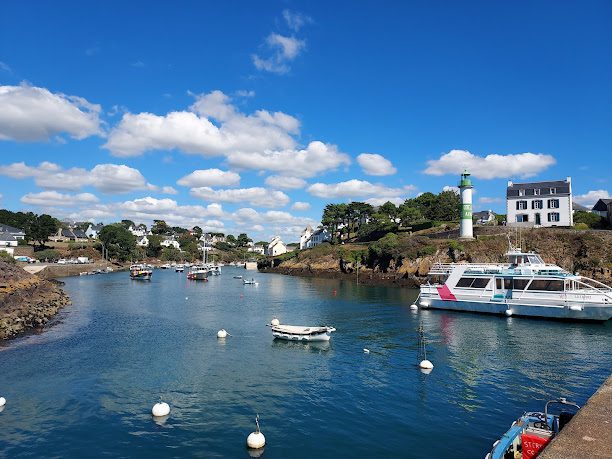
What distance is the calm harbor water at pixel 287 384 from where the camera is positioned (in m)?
20.3

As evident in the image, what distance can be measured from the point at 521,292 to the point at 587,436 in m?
43.9

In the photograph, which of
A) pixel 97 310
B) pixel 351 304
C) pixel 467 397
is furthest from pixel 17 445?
pixel 351 304

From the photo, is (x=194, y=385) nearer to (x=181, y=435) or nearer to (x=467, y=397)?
(x=181, y=435)

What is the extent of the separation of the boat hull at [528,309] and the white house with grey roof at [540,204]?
4519 centimetres

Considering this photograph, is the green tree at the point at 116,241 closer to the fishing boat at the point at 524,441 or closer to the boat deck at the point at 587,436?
the fishing boat at the point at 524,441

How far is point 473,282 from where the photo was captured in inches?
2282

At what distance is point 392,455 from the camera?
1891 cm

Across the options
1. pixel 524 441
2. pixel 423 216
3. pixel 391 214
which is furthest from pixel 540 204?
pixel 524 441

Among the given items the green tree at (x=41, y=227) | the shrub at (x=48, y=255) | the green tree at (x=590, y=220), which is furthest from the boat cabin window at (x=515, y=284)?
the green tree at (x=41, y=227)

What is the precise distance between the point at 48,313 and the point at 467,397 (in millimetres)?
52542

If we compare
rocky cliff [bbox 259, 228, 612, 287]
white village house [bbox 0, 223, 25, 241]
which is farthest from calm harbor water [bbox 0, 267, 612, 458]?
white village house [bbox 0, 223, 25, 241]

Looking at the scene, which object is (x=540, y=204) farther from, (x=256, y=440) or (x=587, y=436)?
(x=256, y=440)

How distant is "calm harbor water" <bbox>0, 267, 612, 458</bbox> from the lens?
20.3 m

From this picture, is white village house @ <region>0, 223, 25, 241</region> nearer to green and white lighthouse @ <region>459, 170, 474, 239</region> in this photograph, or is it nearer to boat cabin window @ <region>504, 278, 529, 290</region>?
green and white lighthouse @ <region>459, 170, 474, 239</region>
